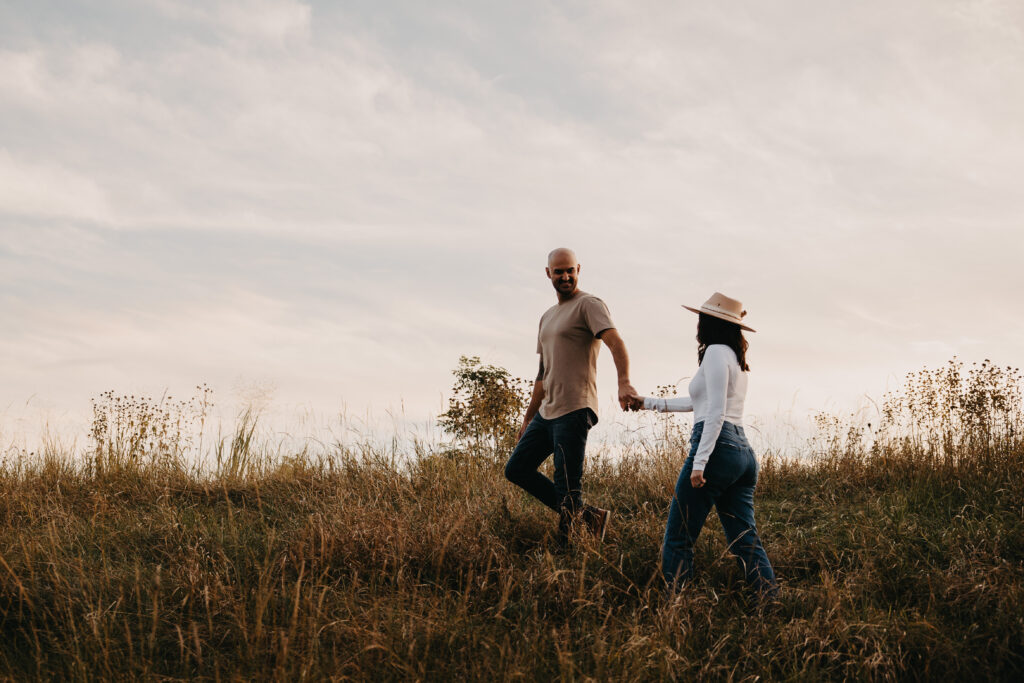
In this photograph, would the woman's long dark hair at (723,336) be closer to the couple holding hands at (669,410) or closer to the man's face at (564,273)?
the couple holding hands at (669,410)

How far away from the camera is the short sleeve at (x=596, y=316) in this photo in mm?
5227

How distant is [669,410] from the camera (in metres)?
4.90

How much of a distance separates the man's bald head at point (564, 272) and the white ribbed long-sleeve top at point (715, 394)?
4.90 feet

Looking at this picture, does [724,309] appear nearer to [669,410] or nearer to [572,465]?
[669,410]

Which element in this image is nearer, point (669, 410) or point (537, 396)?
point (669, 410)

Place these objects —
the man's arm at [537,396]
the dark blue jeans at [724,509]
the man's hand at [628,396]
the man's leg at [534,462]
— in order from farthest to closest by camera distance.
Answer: the man's arm at [537,396] < the man's leg at [534,462] < the man's hand at [628,396] < the dark blue jeans at [724,509]

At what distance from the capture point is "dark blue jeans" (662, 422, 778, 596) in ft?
13.8

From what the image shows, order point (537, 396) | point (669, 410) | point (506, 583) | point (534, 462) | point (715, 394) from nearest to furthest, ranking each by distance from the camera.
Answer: point (715, 394)
point (506, 583)
point (669, 410)
point (534, 462)
point (537, 396)

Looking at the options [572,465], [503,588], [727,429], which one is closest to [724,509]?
[727,429]

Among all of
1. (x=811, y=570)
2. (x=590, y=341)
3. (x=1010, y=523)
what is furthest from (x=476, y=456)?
(x=1010, y=523)

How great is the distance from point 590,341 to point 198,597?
3.11 metres

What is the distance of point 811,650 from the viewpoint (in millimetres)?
3891

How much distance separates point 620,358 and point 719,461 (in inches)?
46.9

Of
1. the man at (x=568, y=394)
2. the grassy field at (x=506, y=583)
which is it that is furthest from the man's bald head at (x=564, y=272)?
the grassy field at (x=506, y=583)
